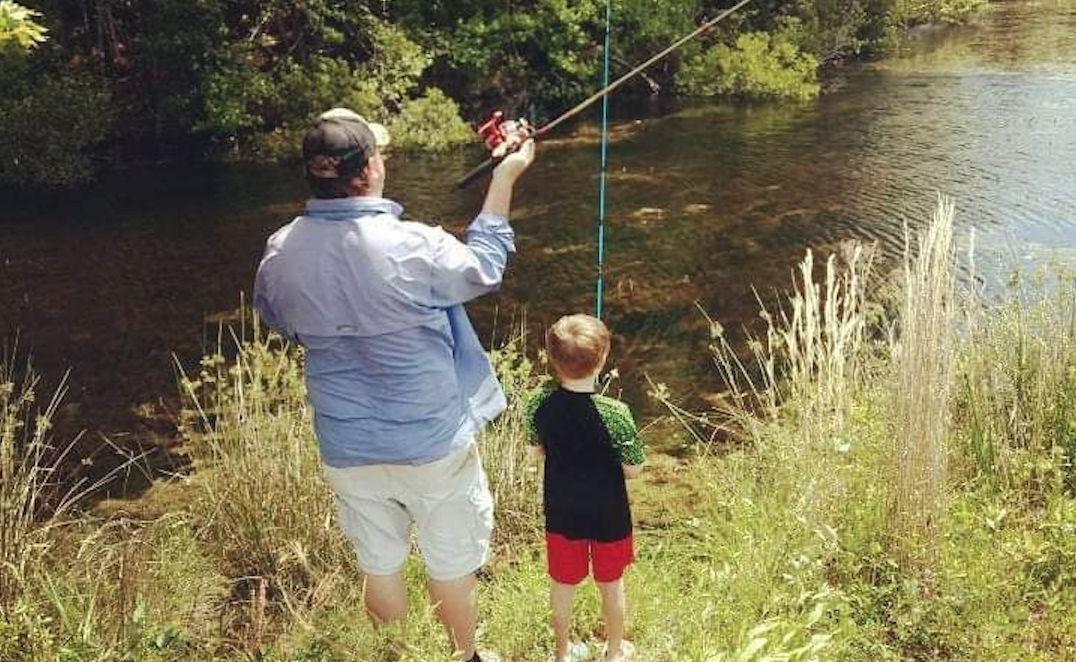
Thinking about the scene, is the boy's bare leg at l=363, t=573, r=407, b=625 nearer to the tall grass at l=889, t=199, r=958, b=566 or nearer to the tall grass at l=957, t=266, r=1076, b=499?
the tall grass at l=889, t=199, r=958, b=566

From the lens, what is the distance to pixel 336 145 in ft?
8.29

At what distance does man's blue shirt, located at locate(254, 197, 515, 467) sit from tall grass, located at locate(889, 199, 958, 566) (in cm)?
160

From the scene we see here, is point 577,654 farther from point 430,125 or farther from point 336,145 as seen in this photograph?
point 430,125

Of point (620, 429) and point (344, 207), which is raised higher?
point (344, 207)

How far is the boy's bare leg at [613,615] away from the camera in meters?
3.10

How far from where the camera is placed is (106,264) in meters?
9.70

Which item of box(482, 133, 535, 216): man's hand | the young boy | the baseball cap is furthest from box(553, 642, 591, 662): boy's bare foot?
the baseball cap

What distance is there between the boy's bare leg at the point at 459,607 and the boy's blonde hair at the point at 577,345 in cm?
69

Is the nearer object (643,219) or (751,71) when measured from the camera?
(643,219)

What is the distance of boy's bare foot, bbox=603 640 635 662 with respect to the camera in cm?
318

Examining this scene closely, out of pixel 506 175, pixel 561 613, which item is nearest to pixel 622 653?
Result: pixel 561 613

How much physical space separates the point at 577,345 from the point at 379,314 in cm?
58

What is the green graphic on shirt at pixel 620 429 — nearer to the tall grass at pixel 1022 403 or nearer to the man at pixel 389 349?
the man at pixel 389 349

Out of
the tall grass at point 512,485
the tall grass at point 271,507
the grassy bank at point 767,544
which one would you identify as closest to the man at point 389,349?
the grassy bank at point 767,544
